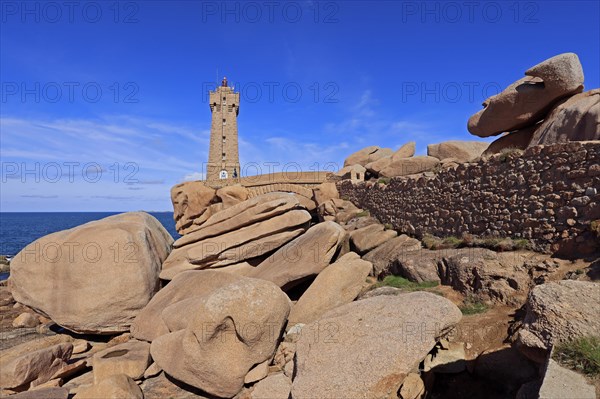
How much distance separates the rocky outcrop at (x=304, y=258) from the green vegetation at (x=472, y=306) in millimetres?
4720

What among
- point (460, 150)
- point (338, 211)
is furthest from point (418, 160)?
point (338, 211)

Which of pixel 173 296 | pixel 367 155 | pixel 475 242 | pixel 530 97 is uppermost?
pixel 367 155

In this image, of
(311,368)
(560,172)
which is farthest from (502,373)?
(560,172)

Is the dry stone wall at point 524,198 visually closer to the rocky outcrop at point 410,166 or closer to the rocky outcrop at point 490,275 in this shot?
the rocky outcrop at point 490,275

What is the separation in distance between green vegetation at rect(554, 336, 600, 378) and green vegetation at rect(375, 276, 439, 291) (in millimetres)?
5266

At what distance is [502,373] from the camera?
5.78 m

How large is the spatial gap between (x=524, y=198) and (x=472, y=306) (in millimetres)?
2942

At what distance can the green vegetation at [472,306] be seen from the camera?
309 inches

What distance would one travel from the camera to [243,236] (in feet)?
51.1

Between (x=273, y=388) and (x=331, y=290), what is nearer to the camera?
(x=273, y=388)

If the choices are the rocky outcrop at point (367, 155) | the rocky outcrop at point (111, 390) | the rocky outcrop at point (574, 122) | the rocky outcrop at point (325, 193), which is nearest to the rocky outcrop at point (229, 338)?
the rocky outcrop at point (111, 390)

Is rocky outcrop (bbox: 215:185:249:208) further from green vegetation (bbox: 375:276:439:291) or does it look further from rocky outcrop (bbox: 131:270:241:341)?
green vegetation (bbox: 375:276:439:291)

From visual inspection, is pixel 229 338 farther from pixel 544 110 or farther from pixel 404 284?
pixel 544 110

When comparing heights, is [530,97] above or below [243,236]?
above
